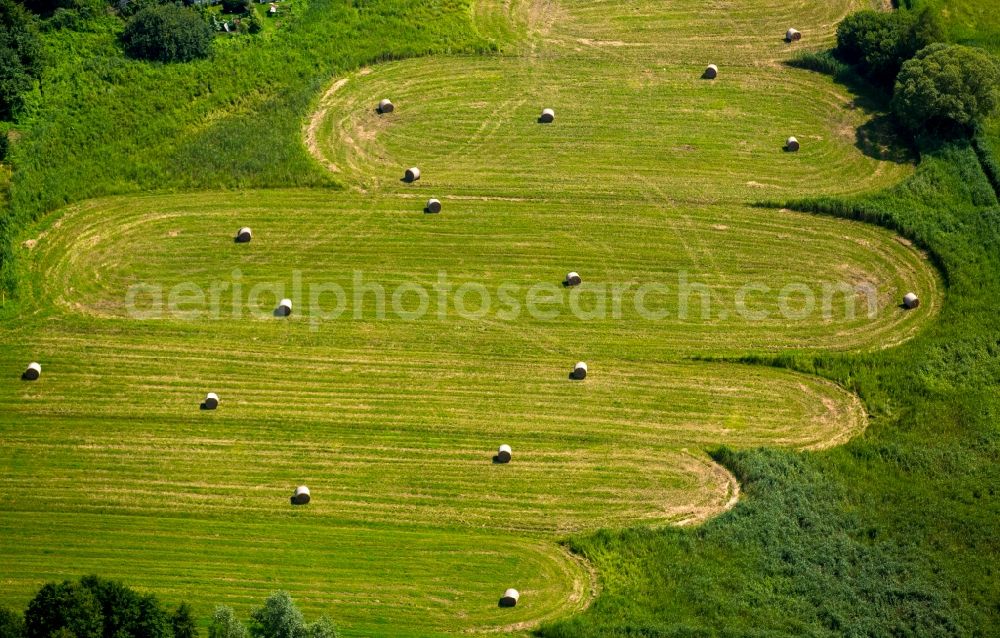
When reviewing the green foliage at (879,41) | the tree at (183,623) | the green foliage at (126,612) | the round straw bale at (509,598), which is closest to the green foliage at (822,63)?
the green foliage at (879,41)

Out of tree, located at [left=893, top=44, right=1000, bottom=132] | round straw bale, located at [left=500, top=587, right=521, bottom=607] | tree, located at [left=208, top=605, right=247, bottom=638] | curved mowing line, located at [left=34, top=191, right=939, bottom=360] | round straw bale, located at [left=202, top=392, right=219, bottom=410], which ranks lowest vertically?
tree, located at [left=208, top=605, right=247, bottom=638]

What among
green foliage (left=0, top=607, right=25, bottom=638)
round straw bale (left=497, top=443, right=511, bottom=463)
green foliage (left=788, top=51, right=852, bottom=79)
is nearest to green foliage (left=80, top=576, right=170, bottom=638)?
green foliage (left=0, top=607, right=25, bottom=638)

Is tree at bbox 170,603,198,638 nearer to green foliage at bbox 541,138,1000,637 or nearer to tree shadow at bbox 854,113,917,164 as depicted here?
green foliage at bbox 541,138,1000,637

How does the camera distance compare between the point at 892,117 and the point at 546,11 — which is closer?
the point at 892,117

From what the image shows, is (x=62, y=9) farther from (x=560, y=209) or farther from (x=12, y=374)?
(x=560, y=209)

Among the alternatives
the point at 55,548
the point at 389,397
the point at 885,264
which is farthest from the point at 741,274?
the point at 55,548

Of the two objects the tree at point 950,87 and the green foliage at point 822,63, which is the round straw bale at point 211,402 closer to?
the tree at point 950,87
